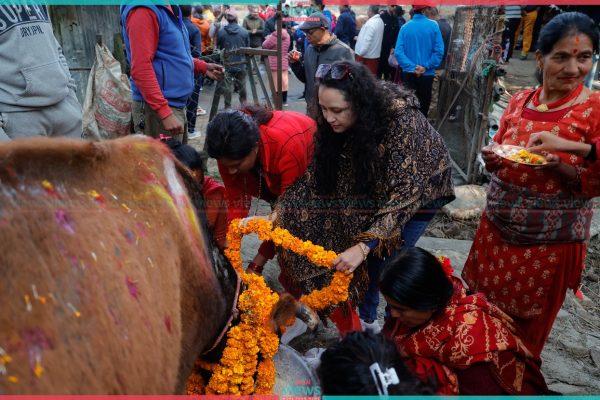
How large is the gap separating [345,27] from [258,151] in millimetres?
6876

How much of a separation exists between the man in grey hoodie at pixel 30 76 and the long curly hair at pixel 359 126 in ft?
4.05

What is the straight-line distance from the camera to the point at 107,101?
3.42 meters

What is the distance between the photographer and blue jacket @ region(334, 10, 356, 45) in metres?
8.34

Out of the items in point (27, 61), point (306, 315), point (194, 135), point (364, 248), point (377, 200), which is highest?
point (27, 61)

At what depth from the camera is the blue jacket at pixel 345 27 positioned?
328 inches

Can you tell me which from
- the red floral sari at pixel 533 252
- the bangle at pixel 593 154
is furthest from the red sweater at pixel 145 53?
the bangle at pixel 593 154

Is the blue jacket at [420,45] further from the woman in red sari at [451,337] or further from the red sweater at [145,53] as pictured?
the woman in red sari at [451,337]

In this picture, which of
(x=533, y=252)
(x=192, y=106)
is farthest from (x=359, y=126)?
(x=192, y=106)

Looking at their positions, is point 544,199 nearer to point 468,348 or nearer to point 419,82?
point 468,348

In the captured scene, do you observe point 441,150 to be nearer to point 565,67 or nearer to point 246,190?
point 565,67

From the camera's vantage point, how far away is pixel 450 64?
6.16 meters

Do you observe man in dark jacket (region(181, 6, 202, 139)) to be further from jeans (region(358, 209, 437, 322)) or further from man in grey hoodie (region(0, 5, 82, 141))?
jeans (region(358, 209, 437, 322))

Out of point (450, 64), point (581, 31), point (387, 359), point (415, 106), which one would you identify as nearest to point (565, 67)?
point (581, 31)

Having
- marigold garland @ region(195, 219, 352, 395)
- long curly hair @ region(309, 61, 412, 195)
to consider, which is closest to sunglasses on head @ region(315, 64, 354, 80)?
long curly hair @ region(309, 61, 412, 195)
